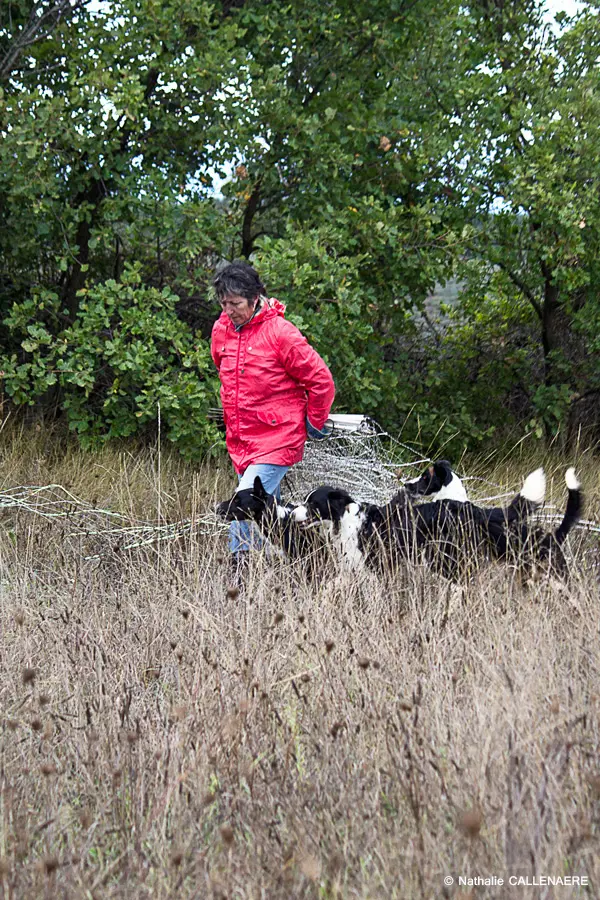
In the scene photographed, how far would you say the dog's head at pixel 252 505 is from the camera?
15.6 feet

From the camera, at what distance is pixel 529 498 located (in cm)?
460

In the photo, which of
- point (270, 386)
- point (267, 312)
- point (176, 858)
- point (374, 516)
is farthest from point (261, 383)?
point (176, 858)

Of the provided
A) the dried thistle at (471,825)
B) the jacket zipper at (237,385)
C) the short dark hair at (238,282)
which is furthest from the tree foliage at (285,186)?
the dried thistle at (471,825)

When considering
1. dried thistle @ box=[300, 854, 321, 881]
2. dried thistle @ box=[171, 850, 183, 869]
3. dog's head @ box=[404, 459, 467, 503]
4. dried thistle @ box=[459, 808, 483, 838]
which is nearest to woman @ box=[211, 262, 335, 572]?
dog's head @ box=[404, 459, 467, 503]

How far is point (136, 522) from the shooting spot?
5.89m

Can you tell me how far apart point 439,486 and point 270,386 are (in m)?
1.14

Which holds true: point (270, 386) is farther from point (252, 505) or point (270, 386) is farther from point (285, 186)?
point (285, 186)

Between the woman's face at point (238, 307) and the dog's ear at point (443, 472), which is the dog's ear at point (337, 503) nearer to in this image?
the dog's ear at point (443, 472)

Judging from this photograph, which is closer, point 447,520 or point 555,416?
point 447,520

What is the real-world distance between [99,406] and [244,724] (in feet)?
15.9

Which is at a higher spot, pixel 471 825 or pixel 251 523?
pixel 251 523

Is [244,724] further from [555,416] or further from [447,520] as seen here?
[555,416]

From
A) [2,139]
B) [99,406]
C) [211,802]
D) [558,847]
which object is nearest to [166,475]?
[99,406]

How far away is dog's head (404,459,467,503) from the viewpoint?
502 cm
